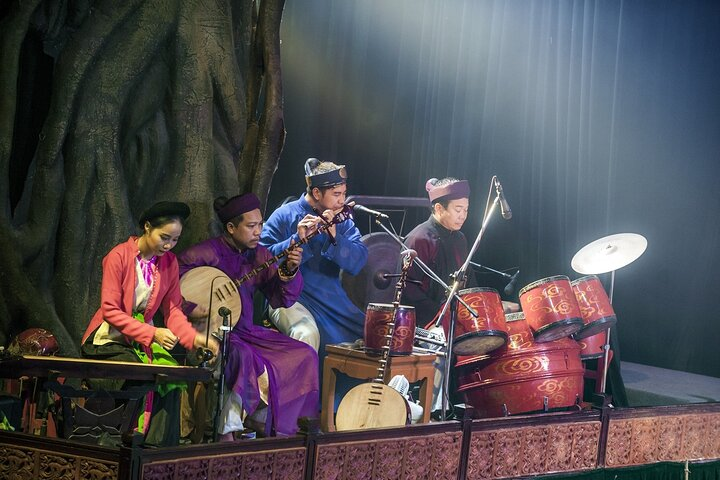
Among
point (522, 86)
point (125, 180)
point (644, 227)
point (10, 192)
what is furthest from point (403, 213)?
point (10, 192)

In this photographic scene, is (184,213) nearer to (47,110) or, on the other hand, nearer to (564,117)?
(47,110)

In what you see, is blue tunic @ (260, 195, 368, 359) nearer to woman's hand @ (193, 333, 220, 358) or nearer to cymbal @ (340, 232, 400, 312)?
cymbal @ (340, 232, 400, 312)

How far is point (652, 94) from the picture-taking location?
302 inches

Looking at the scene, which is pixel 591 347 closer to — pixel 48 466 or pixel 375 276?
pixel 375 276

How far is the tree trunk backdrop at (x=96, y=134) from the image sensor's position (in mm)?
5168

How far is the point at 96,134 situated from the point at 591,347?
137 inches

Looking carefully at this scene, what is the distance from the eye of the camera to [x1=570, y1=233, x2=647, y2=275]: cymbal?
5.98 metres

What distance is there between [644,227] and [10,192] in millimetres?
5057

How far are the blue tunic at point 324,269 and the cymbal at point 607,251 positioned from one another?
4.86 ft

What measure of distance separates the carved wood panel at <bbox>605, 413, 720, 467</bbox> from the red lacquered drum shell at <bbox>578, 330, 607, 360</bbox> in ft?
3.25

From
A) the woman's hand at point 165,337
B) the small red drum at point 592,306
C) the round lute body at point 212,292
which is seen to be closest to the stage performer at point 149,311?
the woman's hand at point 165,337

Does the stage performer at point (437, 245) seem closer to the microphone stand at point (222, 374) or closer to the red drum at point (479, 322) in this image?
the red drum at point (479, 322)

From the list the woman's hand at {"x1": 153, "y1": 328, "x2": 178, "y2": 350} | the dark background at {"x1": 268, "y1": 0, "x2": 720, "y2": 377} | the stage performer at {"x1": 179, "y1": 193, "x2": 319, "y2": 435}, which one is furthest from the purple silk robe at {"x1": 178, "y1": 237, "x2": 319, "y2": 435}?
the dark background at {"x1": 268, "y1": 0, "x2": 720, "y2": 377}

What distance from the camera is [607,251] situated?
605cm
